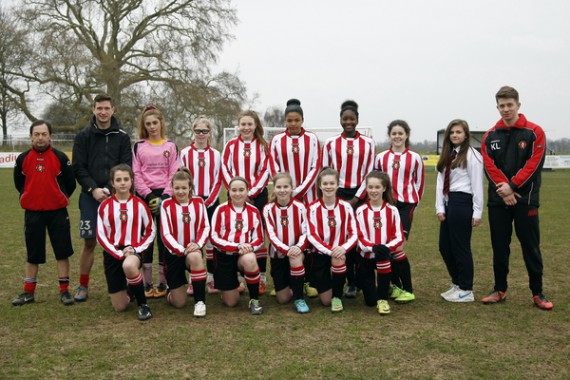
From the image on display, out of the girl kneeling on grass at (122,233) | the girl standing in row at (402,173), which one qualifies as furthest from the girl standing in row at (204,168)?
the girl standing in row at (402,173)

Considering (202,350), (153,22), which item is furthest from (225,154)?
(153,22)

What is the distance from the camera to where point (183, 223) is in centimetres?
462

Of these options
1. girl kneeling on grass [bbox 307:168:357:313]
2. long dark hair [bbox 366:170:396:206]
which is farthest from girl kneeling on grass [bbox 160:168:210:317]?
long dark hair [bbox 366:170:396:206]

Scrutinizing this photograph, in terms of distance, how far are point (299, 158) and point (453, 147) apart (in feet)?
4.95

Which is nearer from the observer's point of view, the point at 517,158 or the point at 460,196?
the point at 517,158

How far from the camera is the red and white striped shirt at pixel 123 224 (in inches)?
178

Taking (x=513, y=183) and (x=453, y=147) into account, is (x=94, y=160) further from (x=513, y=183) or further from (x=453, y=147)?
(x=513, y=183)

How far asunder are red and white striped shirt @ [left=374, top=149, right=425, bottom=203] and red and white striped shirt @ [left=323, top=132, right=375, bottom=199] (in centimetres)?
22

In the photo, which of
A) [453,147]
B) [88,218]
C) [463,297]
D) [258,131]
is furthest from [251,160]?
[463,297]

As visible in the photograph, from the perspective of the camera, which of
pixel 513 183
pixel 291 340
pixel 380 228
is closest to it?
pixel 291 340

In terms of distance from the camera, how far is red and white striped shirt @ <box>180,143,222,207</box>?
17.1 feet

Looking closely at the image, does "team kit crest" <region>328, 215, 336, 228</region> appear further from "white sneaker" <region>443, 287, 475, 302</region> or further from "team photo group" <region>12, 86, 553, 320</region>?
"white sneaker" <region>443, 287, 475, 302</region>

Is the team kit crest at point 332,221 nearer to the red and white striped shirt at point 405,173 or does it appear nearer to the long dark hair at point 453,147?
the red and white striped shirt at point 405,173

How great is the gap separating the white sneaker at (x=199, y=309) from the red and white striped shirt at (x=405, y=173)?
6.93ft
